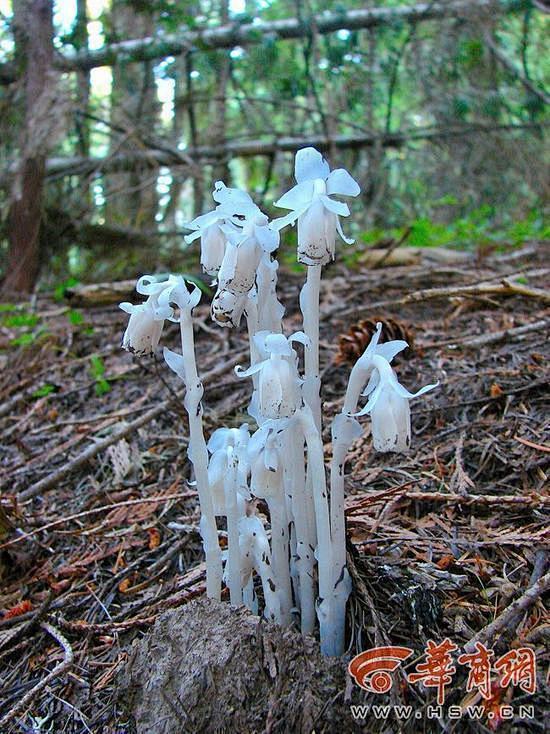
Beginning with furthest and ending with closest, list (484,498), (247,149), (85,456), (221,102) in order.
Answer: (247,149) < (221,102) < (85,456) < (484,498)

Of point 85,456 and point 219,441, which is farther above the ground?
point 219,441

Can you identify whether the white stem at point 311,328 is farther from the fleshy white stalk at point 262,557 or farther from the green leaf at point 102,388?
the green leaf at point 102,388

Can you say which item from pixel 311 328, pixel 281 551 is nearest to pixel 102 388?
pixel 281 551

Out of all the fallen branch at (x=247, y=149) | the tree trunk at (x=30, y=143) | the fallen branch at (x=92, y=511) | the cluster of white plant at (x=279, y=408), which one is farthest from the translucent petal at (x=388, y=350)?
the fallen branch at (x=247, y=149)

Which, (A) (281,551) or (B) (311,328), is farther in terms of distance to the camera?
(A) (281,551)

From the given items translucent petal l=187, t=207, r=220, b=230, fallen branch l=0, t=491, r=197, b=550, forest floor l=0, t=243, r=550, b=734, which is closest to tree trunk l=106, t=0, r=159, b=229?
forest floor l=0, t=243, r=550, b=734

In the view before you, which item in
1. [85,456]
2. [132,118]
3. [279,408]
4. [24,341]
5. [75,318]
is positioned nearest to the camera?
[279,408]

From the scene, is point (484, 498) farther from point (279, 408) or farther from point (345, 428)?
point (279, 408)

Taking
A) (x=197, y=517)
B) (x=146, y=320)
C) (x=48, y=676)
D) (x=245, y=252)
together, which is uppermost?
(x=245, y=252)
